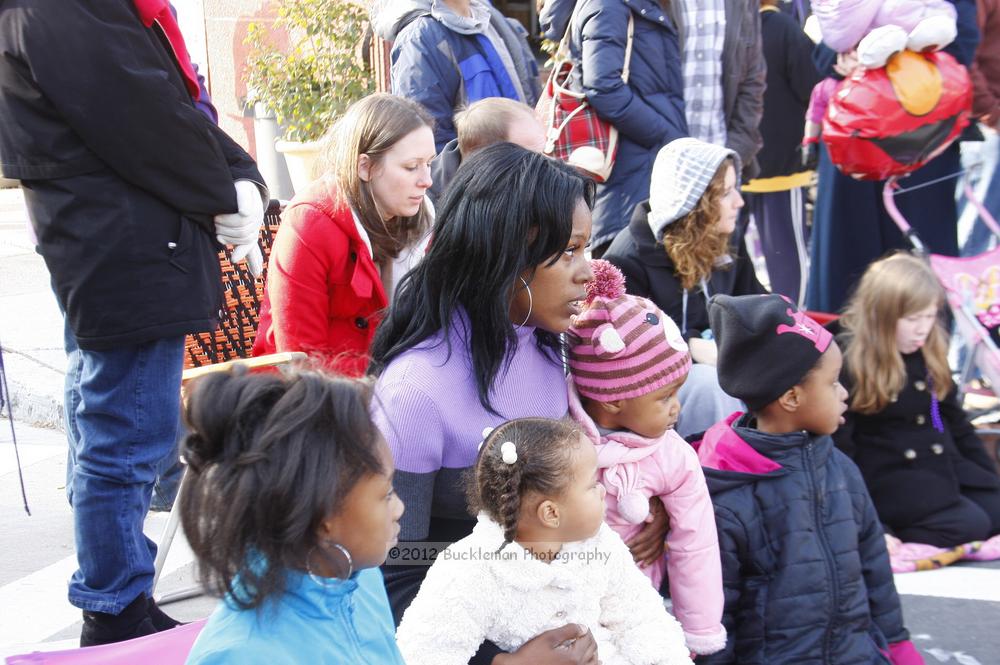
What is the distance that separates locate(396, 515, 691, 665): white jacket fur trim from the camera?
85.0 inches

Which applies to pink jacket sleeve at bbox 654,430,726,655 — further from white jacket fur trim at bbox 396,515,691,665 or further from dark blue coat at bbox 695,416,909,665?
white jacket fur trim at bbox 396,515,691,665

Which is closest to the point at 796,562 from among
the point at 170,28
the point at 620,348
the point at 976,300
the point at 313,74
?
the point at 620,348

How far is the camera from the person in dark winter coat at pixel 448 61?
16.3 ft

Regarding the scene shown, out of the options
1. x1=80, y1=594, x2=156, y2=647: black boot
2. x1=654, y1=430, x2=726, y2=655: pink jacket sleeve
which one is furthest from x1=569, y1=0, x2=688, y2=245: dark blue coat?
x1=80, y1=594, x2=156, y2=647: black boot

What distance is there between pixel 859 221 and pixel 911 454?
190cm

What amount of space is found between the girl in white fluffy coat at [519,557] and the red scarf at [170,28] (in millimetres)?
1604

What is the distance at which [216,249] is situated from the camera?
332 cm

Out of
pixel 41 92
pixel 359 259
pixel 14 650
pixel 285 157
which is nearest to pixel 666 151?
pixel 359 259

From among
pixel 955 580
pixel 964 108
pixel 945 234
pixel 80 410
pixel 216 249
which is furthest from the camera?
pixel 945 234

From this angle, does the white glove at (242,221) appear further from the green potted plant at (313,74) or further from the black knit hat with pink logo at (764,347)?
the green potted plant at (313,74)

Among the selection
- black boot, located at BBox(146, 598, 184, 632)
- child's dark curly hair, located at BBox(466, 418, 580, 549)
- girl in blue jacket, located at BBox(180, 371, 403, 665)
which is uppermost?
girl in blue jacket, located at BBox(180, 371, 403, 665)

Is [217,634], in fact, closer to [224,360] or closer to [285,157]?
[224,360]

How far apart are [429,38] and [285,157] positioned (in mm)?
4683

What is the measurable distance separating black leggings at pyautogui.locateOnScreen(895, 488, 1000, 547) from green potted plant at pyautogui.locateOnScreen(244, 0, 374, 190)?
5805 mm
